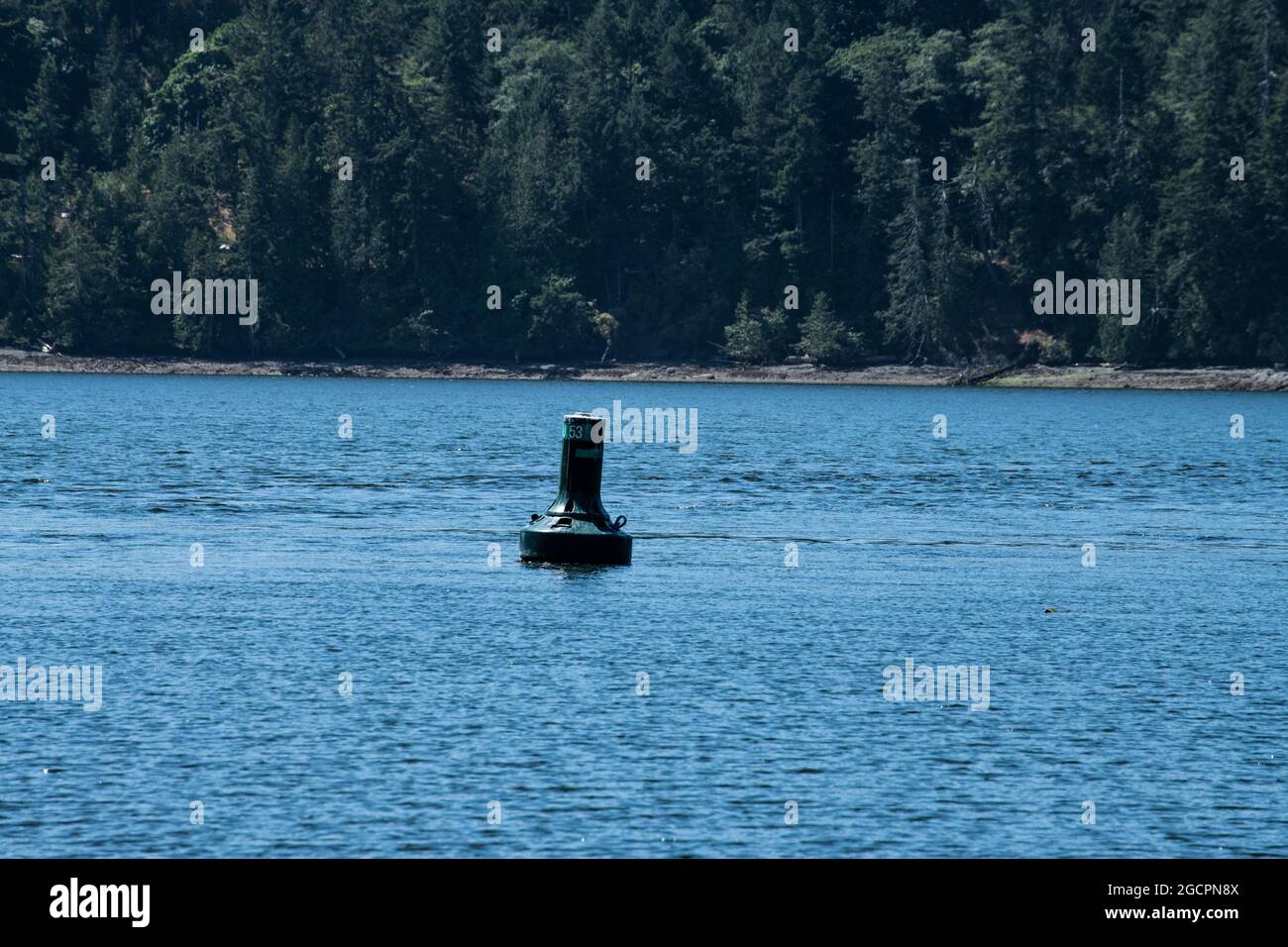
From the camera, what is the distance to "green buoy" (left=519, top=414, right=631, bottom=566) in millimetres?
44062

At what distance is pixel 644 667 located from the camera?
34.0 m

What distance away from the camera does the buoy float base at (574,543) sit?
46.5 metres

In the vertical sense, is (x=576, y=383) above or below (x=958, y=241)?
below

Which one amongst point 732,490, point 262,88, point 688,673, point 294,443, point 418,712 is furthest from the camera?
point 262,88

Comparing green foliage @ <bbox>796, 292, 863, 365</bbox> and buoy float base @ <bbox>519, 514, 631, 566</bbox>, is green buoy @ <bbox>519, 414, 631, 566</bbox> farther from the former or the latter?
green foliage @ <bbox>796, 292, 863, 365</bbox>

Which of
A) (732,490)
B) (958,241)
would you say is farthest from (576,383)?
(732,490)

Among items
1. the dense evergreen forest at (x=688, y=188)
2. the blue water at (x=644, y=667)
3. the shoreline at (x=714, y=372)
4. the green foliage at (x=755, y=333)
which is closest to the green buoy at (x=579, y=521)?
the blue water at (x=644, y=667)

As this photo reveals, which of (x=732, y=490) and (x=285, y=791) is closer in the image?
(x=285, y=791)

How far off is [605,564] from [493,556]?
3322mm

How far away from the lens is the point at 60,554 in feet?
157

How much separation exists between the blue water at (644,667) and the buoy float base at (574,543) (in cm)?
67

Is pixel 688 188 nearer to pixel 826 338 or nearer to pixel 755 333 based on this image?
pixel 755 333

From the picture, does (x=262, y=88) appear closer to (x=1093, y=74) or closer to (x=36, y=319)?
(x=36, y=319)

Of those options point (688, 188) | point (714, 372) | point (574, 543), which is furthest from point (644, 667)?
point (688, 188)
